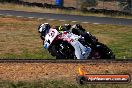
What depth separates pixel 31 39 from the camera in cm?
2600

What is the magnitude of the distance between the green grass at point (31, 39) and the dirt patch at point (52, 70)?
5.81 metres

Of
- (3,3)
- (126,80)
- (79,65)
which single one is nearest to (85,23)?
(3,3)

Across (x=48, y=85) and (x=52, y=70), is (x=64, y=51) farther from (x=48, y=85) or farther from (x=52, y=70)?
(x=48, y=85)

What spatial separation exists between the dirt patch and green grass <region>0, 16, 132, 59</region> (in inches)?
229

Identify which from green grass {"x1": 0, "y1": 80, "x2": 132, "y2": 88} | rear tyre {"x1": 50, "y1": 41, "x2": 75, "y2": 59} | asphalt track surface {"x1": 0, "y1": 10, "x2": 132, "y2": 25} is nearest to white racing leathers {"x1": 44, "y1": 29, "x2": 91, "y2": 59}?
rear tyre {"x1": 50, "y1": 41, "x2": 75, "y2": 59}

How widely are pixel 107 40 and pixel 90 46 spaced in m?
11.6

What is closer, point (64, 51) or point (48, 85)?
point (48, 85)

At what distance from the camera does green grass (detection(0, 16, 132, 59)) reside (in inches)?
802

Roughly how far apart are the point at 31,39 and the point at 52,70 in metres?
13.7

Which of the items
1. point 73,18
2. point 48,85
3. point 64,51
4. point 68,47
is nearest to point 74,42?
point 68,47

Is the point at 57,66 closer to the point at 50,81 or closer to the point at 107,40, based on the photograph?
the point at 50,81

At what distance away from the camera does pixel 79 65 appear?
43.1 ft

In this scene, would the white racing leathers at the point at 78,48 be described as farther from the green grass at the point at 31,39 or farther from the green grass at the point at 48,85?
the green grass at the point at 48,85

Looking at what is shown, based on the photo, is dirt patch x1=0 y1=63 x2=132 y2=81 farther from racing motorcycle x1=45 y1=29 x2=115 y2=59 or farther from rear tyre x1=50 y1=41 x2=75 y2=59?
rear tyre x1=50 y1=41 x2=75 y2=59
